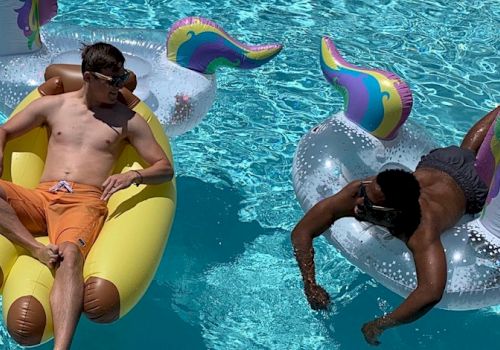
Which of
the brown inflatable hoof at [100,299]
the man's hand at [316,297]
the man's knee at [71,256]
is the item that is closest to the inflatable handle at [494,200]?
the man's hand at [316,297]

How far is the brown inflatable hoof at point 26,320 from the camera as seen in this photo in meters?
3.08

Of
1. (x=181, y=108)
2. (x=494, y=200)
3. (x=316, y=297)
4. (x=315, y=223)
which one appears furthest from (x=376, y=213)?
(x=181, y=108)

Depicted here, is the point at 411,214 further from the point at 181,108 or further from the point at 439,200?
the point at 181,108

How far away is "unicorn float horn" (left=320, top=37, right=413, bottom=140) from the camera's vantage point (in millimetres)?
4027

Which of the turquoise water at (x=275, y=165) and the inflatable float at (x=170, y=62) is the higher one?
the inflatable float at (x=170, y=62)

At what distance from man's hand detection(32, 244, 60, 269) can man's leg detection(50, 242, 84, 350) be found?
0.08 feet

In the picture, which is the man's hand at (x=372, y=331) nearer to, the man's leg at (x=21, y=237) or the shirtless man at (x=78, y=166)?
the shirtless man at (x=78, y=166)

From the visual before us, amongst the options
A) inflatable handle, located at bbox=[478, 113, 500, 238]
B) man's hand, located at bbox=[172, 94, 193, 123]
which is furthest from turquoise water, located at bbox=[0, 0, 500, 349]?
inflatable handle, located at bbox=[478, 113, 500, 238]

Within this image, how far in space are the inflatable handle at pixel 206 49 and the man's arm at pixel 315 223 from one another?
1336 mm

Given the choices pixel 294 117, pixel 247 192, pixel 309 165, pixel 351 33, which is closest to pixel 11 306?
pixel 309 165

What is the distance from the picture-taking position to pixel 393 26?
662 centimetres

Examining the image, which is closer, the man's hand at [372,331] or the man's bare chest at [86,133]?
the man's hand at [372,331]

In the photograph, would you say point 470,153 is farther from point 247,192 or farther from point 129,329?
point 129,329

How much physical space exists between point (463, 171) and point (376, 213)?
0.70m
